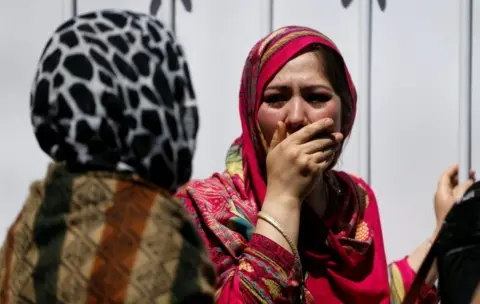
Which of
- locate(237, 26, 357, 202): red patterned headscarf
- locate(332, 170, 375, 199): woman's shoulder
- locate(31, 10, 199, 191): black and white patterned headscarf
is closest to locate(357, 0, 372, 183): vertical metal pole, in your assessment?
locate(332, 170, 375, 199): woman's shoulder

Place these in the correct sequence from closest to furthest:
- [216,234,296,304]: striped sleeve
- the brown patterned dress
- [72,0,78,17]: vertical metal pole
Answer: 1. the brown patterned dress
2. [216,234,296,304]: striped sleeve
3. [72,0,78,17]: vertical metal pole

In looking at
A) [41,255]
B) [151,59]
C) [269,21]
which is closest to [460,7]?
[269,21]

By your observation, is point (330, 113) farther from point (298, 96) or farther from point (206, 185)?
point (206, 185)

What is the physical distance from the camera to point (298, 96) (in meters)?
1.51

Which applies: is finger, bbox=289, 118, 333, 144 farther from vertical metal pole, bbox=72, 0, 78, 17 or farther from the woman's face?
vertical metal pole, bbox=72, 0, 78, 17

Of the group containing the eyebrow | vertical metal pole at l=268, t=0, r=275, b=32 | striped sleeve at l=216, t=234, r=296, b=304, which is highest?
vertical metal pole at l=268, t=0, r=275, b=32

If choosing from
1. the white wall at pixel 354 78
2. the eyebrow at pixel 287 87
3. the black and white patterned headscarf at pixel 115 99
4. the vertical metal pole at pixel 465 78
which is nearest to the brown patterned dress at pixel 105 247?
the black and white patterned headscarf at pixel 115 99

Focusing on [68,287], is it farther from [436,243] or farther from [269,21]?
[269,21]

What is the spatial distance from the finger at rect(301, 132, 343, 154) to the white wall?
0.51 meters

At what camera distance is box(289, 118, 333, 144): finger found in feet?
4.70

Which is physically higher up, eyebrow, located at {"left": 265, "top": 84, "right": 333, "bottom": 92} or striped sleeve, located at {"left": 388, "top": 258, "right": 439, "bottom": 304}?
eyebrow, located at {"left": 265, "top": 84, "right": 333, "bottom": 92}

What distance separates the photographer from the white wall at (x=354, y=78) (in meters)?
1.88

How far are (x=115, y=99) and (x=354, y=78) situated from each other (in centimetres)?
118

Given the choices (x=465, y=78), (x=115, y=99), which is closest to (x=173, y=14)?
(x=465, y=78)
